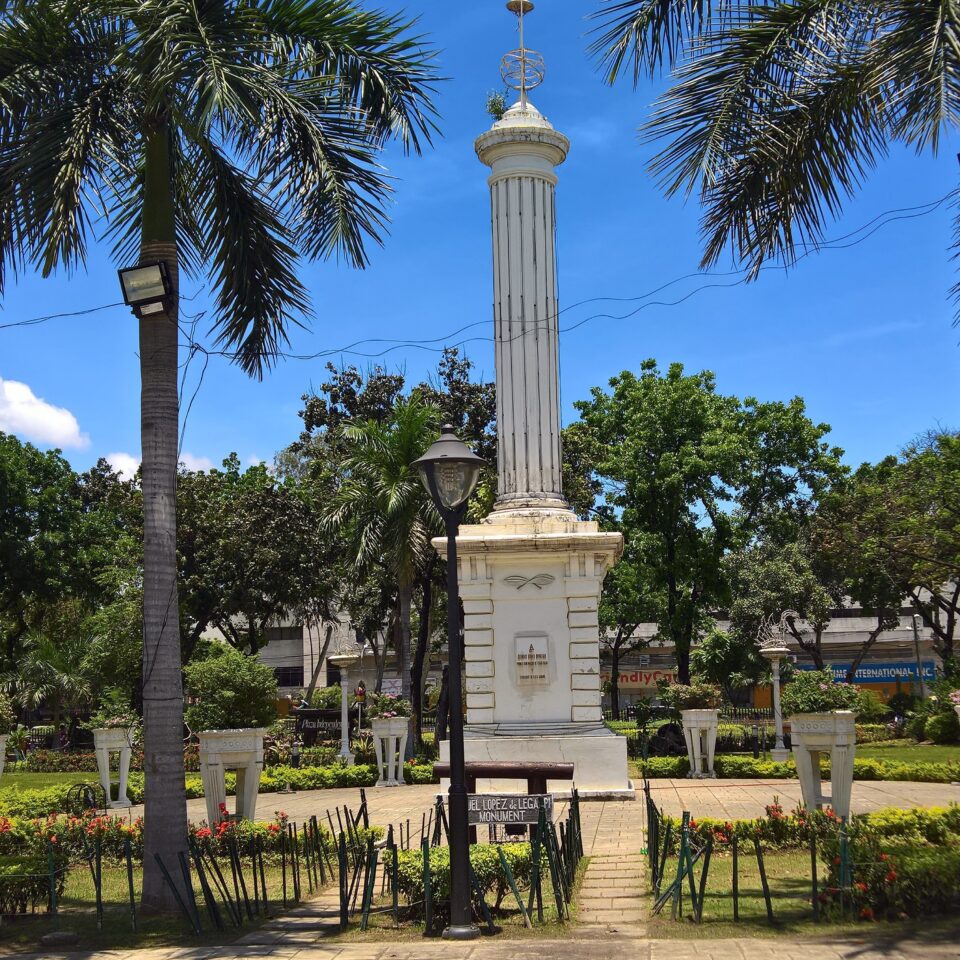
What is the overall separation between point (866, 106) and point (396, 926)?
857 cm

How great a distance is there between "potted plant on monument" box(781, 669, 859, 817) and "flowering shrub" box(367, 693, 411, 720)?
1066cm

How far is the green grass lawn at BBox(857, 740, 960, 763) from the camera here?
77.5 feet

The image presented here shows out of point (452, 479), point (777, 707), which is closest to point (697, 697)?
point (777, 707)

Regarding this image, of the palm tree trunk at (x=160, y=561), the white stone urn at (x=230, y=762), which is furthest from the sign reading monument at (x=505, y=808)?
the white stone urn at (x=230, y=762)

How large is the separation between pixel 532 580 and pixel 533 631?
33.1 inches

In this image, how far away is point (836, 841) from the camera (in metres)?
9.57

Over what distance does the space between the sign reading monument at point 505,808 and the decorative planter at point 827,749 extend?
13.6 ft

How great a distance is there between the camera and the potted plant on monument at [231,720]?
1354 centimetres

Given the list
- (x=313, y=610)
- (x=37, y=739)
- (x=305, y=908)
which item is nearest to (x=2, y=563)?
(x=37, y=739)

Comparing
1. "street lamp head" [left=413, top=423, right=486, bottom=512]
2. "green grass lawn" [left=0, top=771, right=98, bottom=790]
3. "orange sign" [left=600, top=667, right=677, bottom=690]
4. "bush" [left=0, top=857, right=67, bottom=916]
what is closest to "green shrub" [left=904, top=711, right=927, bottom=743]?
"green grass lawn" [left=0, top=771, right=98, bottom=790]

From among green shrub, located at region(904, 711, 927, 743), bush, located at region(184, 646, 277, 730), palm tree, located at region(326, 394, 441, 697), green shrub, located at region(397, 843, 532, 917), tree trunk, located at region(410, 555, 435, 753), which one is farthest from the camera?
green shrub, located at region(904, 711, 927, 743)

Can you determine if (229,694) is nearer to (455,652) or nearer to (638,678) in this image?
(455,652)

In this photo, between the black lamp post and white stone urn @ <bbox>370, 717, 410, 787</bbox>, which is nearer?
the black lamp post

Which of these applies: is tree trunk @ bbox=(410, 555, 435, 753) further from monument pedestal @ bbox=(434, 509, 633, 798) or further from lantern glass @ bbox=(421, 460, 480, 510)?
lantern glass @ bbox=(421, 460, 480, 510)
